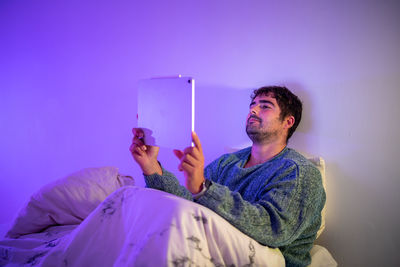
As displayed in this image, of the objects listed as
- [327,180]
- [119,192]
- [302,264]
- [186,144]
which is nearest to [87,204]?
[119,192]

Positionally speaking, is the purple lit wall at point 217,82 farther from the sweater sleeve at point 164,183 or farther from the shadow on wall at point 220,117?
the sweater sleeve at point 164,183

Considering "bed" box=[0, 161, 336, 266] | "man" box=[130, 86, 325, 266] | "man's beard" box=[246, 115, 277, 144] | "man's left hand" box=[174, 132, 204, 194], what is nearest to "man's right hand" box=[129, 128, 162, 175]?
"man" box=[130, 86, 325, 266]

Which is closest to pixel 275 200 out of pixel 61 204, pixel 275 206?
pixel 275 206

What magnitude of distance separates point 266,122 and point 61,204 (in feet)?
2.90

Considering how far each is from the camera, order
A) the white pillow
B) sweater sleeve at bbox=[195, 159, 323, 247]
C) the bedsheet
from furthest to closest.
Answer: the white pillow → sweater sleeve at bbox=[195, 159, 323, 247] → the bedsheet

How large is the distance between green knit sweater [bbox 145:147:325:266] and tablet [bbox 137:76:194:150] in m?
0.17

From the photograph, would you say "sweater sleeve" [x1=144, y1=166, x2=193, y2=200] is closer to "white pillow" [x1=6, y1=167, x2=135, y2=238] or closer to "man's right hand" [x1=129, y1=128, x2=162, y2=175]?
"man's right hand" [x1=129, y1=128, x2=162, y2=175]

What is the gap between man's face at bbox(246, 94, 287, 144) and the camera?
116 cm

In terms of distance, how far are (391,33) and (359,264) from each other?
0.92 m

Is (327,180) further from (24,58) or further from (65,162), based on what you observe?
(24,58)

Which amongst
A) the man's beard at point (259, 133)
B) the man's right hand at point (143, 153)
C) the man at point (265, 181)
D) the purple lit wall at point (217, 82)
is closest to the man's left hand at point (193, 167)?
the man at point (265, 181)

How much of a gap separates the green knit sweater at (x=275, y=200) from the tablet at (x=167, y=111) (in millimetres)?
167

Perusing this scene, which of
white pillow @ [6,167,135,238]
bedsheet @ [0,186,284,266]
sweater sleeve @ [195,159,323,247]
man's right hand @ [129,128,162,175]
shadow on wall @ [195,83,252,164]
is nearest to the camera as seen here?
bedsheet @ [0,186,284,266]

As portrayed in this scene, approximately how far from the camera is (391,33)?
111cm
